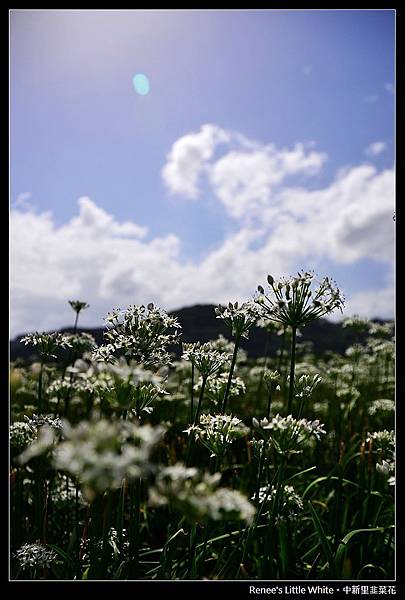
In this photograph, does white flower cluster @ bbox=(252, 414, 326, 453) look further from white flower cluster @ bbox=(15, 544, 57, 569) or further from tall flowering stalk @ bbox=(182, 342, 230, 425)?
white flower cluster @ bbox=(15, 544, 57, 569)

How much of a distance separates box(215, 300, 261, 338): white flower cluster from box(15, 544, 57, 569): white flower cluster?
1.67 m

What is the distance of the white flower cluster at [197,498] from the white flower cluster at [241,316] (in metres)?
1.61

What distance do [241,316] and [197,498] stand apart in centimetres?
176

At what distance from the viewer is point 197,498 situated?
4.02 feet

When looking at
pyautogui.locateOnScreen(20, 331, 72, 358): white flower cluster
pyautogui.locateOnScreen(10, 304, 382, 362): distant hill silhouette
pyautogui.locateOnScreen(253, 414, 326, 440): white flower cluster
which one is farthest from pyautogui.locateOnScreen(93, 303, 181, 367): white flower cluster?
pyautogui.locateOnScreen(20, 331, 72, 358): white flower cluster

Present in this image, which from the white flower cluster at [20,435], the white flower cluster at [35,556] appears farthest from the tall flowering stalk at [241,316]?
the white flower cluster at [20,435]

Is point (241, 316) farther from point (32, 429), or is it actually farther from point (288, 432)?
point (32, 429)

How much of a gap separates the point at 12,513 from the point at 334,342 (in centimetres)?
3642

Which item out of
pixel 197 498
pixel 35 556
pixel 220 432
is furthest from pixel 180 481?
pixel 35 556

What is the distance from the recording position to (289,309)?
268cm

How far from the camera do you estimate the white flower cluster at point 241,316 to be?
9.43 ft

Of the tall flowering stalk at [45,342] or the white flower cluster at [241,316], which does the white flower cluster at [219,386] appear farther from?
the tall flowering stalk at [45,342]

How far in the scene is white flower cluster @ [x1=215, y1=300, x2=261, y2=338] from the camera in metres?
2.87
